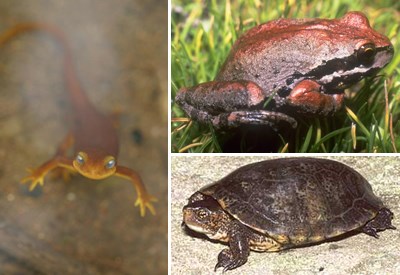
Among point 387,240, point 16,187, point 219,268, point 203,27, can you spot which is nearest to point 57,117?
point 16,187

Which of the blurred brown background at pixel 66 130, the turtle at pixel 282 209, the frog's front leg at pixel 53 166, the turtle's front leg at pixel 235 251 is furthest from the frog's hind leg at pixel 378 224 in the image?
the frog's front leg at pixel 53 166

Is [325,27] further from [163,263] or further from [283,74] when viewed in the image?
[163,263]

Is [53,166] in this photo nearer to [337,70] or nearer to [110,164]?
[110,164]

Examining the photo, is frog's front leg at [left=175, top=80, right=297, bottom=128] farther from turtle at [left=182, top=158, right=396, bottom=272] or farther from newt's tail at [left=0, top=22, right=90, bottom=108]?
newt's tail at [left=0, top=22, right=90, bottom=108]

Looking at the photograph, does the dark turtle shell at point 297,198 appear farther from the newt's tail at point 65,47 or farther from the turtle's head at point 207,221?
the newt's tail at point 65,47

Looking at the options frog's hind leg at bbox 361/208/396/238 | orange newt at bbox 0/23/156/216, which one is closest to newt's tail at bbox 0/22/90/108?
orange newt at bbox 0/23/156/216

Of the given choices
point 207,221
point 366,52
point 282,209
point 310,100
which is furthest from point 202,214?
point 366,52

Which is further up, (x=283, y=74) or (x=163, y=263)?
(x=283, y=74)
